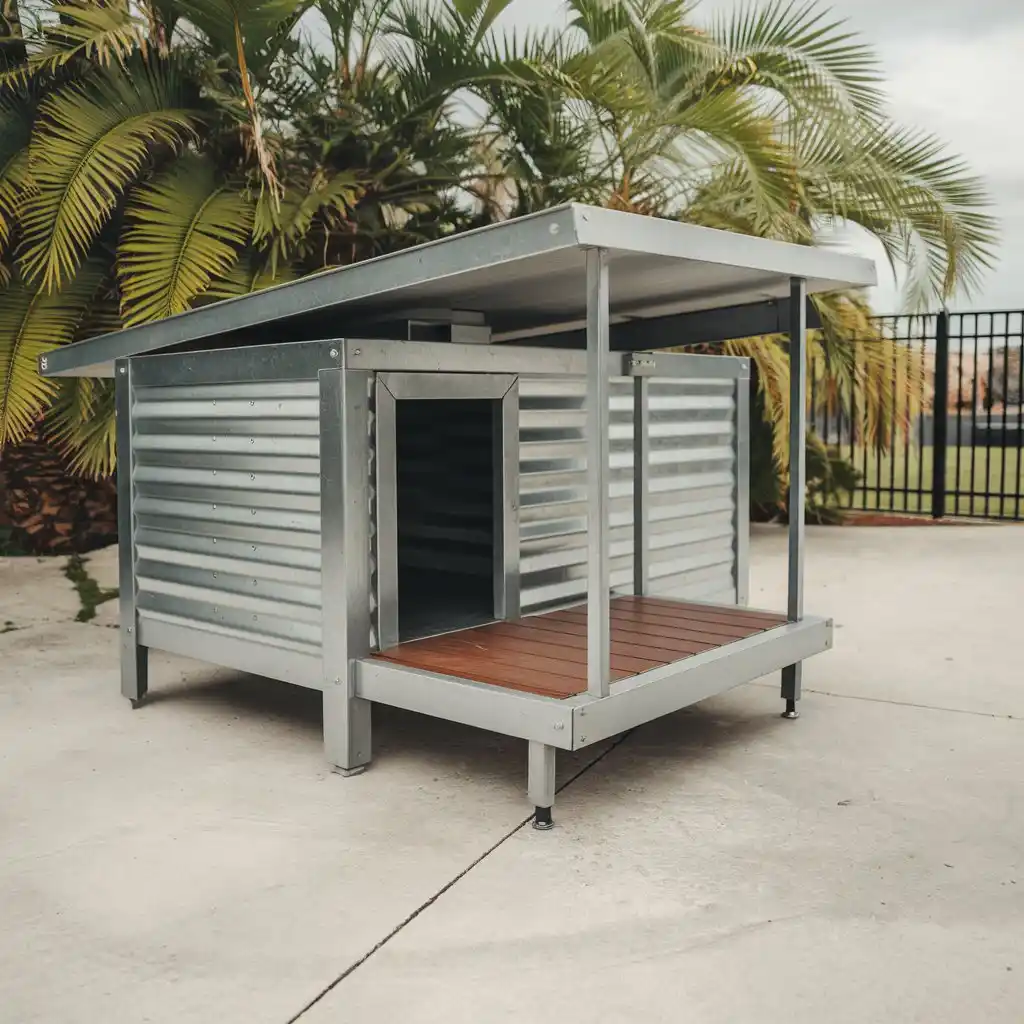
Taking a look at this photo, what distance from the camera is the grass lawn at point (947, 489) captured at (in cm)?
1075

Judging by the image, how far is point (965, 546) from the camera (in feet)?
29.0

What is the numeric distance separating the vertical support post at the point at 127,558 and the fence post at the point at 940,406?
27.4 feet

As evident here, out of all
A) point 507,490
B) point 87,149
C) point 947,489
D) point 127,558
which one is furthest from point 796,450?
point 947,489

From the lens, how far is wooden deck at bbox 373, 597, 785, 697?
135 inches

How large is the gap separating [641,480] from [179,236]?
3098 mm

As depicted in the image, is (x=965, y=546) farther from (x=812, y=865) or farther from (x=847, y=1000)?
(x=847, y=1000)

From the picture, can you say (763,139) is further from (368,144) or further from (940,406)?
(940,406)

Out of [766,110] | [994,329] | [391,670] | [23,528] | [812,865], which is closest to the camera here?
[812,865]

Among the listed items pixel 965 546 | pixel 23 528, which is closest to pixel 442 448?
pixel 23 528

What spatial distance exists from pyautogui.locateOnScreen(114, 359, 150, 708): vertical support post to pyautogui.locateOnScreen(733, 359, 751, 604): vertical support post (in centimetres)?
257

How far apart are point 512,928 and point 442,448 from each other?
8.55ft

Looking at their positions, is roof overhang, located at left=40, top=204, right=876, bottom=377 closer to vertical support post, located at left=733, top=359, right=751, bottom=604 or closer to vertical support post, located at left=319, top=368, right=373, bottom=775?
vertical support post, located at left=319, top=368, right=373, bottom=775

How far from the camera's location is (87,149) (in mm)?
6090

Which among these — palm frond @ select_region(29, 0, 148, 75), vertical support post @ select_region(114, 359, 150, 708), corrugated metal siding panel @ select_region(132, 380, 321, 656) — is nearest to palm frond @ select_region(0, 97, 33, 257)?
palm frond @ select_region(29, 0, 148, 75)
